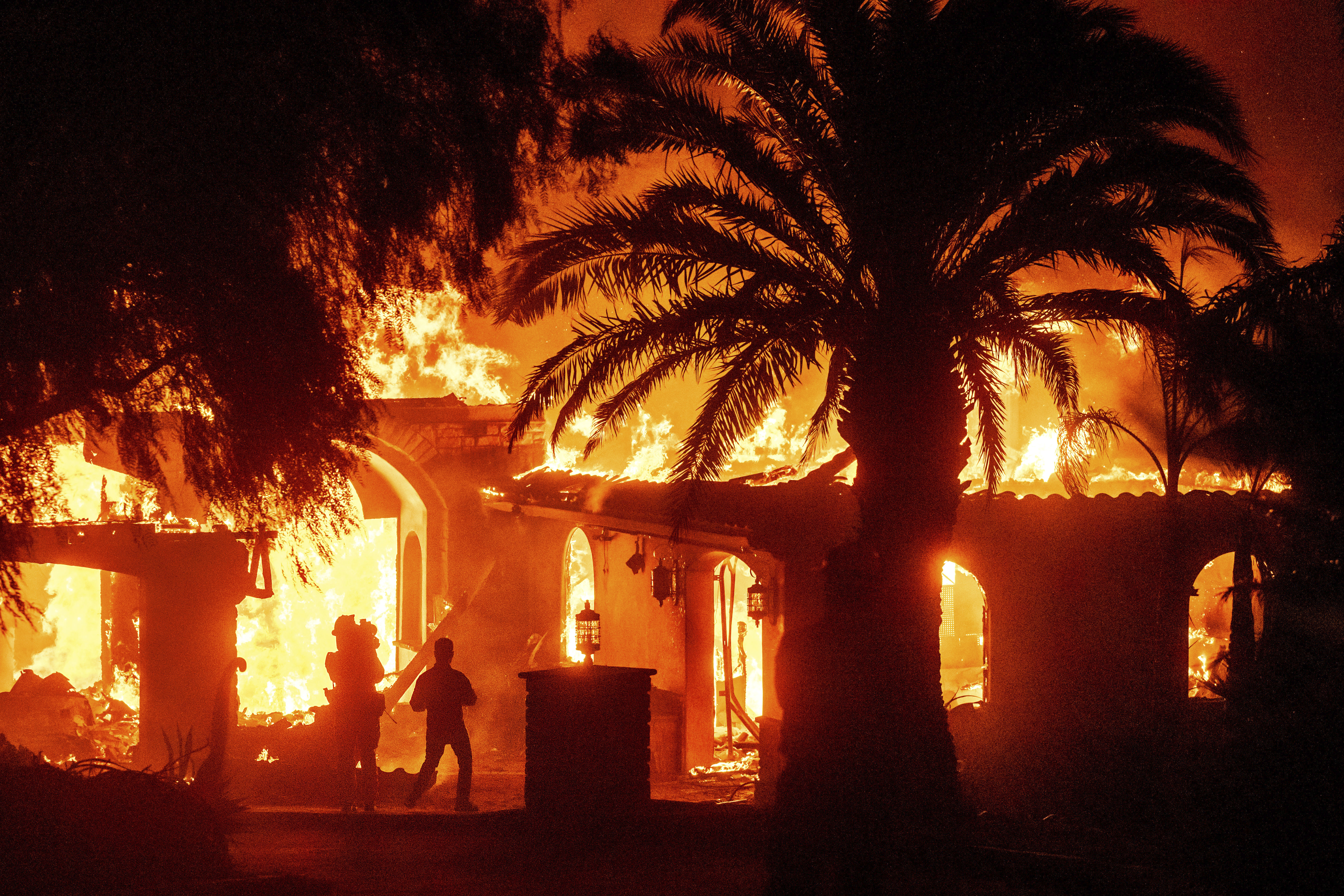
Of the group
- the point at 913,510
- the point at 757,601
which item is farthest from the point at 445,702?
the point at 757,601

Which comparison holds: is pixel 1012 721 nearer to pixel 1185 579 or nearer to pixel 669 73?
pixel 1185 579

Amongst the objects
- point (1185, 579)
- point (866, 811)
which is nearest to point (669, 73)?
point (866, 811)

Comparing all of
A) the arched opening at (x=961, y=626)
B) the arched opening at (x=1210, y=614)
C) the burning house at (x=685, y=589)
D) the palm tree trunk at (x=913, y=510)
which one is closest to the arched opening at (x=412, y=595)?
Result: the burning house at (x=685, y=589)

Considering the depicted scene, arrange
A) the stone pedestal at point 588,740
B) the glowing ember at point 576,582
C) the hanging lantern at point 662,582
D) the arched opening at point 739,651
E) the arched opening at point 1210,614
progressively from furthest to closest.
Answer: the arched opening at point 1210,614, the glowing ember at point 576,582, the arched opening at point 739,651, the hanging lantern at point 662,582, the stone pedestal at point 588,740

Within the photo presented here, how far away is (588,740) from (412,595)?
13.8 meters

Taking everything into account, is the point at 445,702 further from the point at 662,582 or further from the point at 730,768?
the point at 730,768

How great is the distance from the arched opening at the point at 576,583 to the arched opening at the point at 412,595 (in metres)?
2.67

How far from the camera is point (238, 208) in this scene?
5.43 m

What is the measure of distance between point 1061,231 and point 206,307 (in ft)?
20.6

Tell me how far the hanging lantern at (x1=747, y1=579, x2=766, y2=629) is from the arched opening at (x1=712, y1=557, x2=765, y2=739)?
3.17m

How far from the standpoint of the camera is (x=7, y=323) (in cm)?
490

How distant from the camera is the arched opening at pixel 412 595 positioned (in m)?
19.9

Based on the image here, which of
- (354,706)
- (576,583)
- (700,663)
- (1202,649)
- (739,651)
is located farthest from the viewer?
(1202,649)

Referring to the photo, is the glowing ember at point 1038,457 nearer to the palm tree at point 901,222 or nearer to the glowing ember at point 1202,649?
the glowing ember at point 1202,649
